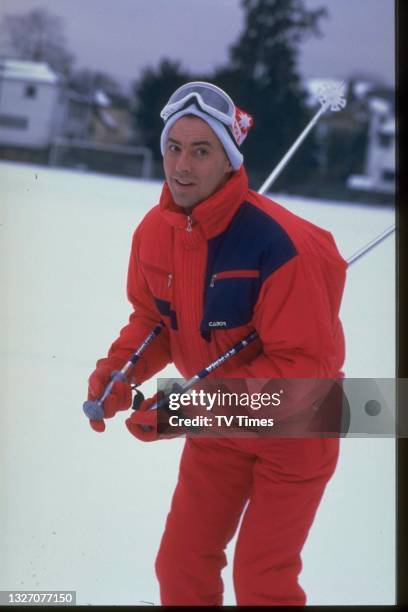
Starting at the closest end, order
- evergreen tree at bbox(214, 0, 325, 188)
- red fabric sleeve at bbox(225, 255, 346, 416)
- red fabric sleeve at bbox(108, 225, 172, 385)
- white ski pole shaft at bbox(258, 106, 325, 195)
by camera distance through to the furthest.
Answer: red fabric sleeve at bbox(225, 255, 346, 416) → red fabric sleeve at bbox(108, 225, 172, 385) → white ski pole shaft at bbox(258, 106, 325, 195) → evergreen tree at bbox(214, 0, 325, 188)

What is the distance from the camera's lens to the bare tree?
1833 mm

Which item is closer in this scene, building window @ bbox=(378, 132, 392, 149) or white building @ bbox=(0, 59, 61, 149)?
building window @ bbox=(378, 132, 392, 149)

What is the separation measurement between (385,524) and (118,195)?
3.16m

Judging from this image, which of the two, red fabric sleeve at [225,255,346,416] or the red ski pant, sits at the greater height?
red fabric sleeve at [225,255,346,416]

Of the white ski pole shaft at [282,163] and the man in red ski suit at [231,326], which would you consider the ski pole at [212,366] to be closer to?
the man in red ski suit at [231,326]

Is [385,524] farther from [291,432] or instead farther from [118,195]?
[118,195]

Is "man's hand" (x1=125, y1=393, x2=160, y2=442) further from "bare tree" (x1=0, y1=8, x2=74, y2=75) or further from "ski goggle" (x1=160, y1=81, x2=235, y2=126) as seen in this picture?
"bare tree" (x1=0, y1=8, x2=74, y2=75)

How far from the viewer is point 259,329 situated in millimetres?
1300

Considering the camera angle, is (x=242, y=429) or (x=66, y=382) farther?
(x=66, y=382)

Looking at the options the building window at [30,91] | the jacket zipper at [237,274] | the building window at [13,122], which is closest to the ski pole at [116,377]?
the jacket zipper at [237,274]

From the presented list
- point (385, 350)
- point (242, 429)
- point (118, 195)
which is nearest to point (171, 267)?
point (242, 429)

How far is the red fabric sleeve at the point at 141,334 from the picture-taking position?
4.95ft

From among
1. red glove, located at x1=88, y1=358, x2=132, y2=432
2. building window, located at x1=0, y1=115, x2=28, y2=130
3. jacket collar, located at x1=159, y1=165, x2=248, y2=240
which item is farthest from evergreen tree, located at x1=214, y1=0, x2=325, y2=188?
red glove, located at x1=88, y1=358, x2=132, y2=432

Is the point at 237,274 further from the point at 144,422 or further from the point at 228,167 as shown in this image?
the point at 144,422
